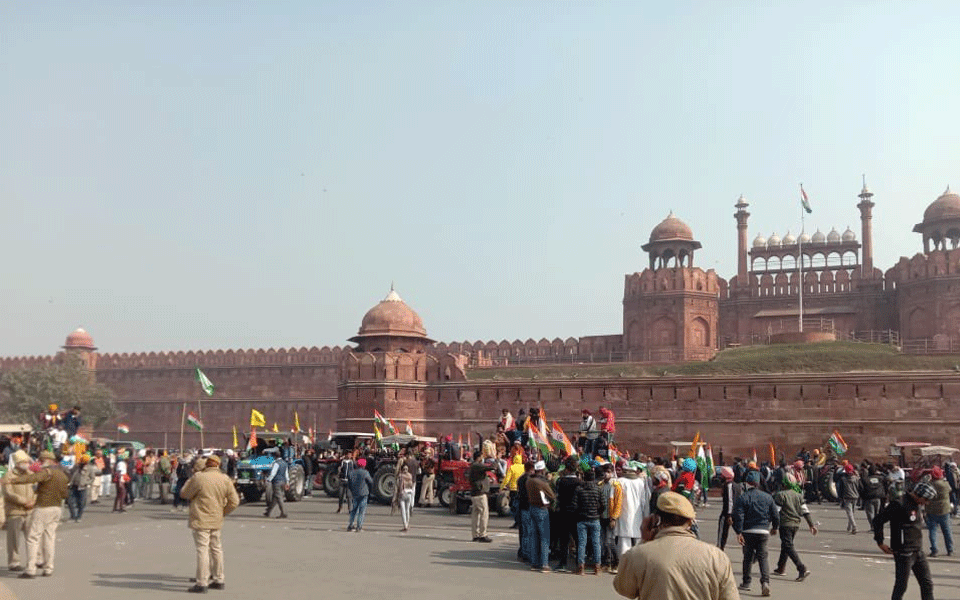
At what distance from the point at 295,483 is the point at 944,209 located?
34.6 meters

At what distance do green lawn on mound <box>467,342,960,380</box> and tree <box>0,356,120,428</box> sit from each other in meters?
24.5

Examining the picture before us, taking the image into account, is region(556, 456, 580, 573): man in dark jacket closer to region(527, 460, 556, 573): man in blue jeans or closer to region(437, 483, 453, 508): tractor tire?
region(527, 460, 556, 573): man in blue jeans

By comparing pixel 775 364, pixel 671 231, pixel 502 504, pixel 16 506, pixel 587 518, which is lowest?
pixel 502 504

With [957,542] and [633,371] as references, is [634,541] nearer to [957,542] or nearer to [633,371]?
[957,542]

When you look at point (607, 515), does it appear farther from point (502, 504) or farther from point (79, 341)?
point (79, 341)

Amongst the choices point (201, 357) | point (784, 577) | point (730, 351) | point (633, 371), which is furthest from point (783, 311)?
point (784, 577)

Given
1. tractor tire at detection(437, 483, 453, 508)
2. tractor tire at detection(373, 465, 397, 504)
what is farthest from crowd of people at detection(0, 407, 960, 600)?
tractor tire at detection(373, 465, 397, 504)

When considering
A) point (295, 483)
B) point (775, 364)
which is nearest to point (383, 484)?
point (295, 483)

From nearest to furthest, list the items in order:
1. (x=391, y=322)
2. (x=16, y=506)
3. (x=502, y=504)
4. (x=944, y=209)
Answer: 1. (x=16, y=506)
2. (x=502, y=504)
3. (x=391, y=322)
4. (x=944, y=209)

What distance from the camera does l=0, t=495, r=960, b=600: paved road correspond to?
8.23m

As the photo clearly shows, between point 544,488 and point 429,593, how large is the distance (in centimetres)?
215

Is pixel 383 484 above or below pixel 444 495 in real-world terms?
above

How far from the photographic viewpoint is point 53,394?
48.5 meters

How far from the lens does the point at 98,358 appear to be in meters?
55.7
